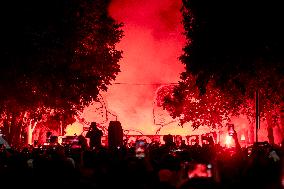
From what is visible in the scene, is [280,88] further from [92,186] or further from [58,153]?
[92,186]

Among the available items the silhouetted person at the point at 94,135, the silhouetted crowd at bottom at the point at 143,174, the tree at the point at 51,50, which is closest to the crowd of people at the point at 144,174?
the silhouetted crowd at bottom at the point at 143,174

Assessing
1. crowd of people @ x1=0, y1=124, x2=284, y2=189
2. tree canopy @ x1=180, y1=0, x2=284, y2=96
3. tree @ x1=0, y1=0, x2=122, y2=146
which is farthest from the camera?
tree @ x1=0, y1=0, x2=122, y2=146

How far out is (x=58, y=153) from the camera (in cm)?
1248

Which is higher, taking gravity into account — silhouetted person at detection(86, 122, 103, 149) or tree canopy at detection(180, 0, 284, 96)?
tree canopy at detection(180, 0, 284, 96)

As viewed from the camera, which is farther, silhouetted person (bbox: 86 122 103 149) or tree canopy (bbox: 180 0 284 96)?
silhouetted person (bbox: 86 122 103 149)

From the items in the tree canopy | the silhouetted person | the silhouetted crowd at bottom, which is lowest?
the silhouetted crowd at bottom

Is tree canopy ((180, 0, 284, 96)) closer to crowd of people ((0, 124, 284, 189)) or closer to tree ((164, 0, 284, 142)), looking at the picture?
tree ((164, 0, 284, 142))

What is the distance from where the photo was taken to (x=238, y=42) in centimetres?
1741

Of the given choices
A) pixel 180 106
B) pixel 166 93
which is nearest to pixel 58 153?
pixel 180 106

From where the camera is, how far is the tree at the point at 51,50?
20.0 metres

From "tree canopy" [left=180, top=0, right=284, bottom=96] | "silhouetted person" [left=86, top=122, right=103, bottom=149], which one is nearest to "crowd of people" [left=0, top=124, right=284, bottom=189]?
"tree canopy" [left=180, top=0, right=284, bottom=96]

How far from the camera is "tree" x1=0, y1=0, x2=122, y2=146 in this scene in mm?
19969

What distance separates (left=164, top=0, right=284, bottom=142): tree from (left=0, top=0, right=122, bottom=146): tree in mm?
5999

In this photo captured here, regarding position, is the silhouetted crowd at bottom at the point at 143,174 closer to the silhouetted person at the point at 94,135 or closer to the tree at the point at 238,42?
the tree at the point at 238,42
